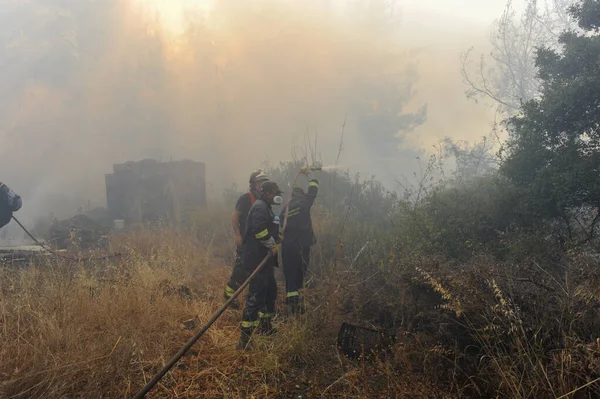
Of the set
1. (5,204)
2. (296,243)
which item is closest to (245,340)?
(296,243)

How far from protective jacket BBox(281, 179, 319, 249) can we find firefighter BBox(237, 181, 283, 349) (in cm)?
77

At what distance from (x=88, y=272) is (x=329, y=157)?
1633cm

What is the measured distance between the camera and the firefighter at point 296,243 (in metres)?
4.72

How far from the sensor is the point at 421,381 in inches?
108

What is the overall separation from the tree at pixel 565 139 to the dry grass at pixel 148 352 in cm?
337

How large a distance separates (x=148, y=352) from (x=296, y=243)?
2.34 meters

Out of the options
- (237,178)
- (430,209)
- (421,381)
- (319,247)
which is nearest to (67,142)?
(237,178)

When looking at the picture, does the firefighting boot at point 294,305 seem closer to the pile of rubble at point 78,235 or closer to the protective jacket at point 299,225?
the protective jacket at point 299,225

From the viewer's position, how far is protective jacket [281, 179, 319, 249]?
500 cm

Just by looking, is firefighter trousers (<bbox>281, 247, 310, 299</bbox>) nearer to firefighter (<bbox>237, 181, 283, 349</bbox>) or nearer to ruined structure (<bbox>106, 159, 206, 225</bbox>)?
firefighter (<bbox>237, 181, 283, 349</bbox>)

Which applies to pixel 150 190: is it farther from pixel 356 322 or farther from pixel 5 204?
pixel 356 322

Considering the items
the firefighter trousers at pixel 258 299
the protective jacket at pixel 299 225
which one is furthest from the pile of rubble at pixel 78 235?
the firefighter trousers at pixel 258 299

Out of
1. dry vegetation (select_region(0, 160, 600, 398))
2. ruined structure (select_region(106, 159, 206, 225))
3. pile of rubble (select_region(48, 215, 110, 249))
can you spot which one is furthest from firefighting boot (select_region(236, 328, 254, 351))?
ruined structure (select_region(106, 159, 206, 225))

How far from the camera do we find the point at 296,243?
16.3 ft
